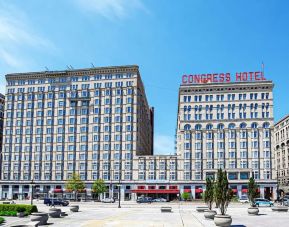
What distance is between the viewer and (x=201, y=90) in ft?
375

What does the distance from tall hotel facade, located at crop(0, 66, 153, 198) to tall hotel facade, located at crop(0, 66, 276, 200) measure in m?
0.30

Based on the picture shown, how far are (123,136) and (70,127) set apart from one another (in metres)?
17.5

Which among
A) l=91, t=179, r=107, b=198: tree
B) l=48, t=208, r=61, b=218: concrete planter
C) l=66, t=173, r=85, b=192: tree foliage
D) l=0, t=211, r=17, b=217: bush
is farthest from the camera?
l=66, t=173, r=85, b=192: tree foliage

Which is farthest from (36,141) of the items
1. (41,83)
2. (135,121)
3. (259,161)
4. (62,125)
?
(259,161)

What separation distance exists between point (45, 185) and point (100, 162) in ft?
61.5

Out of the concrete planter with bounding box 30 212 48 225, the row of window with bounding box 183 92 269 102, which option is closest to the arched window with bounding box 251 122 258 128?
the row of window with bounding box 183 92 269 102

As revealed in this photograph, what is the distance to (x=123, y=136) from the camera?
111625 millimetres

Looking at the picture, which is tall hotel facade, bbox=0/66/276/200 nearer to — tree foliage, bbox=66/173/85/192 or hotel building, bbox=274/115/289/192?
tree foliage, bbox=66/173/85/192

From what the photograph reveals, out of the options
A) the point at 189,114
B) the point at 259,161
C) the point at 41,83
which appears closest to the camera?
the point at 259,161

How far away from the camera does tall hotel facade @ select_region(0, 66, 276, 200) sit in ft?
358

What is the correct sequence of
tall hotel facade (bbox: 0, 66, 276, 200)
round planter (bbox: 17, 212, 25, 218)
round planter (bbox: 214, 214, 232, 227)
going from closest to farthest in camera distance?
round planter (bbox: 214, 214, 232, 227) < round planter (bbox: 17, 212, 25, 218) < tall hotel facade (bbox: 0, 66, 276, 200)

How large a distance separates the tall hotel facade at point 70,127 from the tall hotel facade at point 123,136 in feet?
0.98

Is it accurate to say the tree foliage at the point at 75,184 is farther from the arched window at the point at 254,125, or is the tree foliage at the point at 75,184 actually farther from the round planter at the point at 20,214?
the round planter at the point at 20,214

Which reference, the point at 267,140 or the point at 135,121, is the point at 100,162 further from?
the point at 267,140
